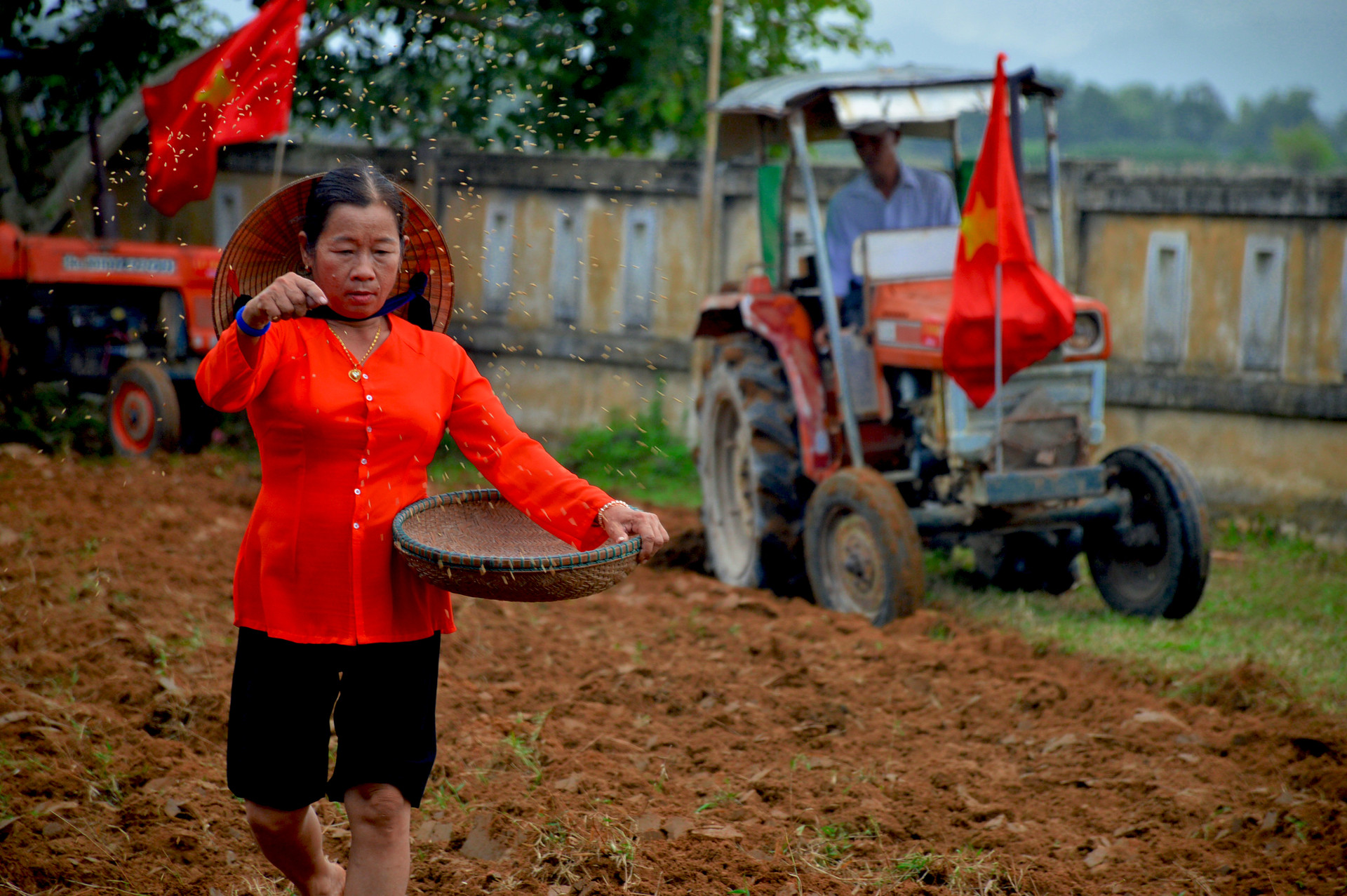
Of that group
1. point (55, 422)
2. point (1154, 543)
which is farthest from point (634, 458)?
point (1154, 543)

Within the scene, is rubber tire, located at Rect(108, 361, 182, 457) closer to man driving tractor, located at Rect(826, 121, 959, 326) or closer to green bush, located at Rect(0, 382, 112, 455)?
green bush, located at Rect(0, 382, 112, 455)

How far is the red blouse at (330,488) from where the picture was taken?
2.48m

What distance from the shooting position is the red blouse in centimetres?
248

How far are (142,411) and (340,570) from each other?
713 cm

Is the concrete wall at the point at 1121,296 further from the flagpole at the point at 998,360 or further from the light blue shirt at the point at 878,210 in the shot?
the flagpole at the point at 998,360

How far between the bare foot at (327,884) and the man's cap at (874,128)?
4.25 meters

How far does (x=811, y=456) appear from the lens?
6043 millimetres

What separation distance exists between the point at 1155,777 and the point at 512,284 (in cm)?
804

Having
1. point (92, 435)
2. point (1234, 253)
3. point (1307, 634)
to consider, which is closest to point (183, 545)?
point (92, 435)

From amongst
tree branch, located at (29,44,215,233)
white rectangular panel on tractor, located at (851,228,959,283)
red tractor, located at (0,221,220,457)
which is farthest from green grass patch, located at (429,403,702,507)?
white rectangular panel on tractor, located at (851,228,959,283)

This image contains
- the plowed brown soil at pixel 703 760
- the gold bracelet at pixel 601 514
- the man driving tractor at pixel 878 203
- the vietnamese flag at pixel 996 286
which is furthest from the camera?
the man driving tractor at pixel 878 203

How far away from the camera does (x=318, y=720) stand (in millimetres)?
2545

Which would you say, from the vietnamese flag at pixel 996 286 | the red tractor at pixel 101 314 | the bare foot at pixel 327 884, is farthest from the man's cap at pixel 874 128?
the red tractor at pixel 101 314

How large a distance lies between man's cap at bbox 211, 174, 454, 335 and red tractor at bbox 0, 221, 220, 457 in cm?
703
